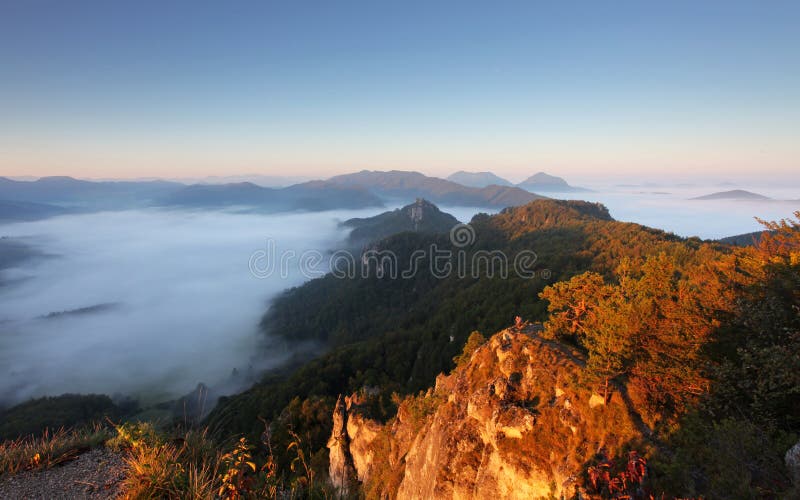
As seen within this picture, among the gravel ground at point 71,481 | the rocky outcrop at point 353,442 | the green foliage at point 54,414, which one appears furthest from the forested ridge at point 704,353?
the green foliage at point 54,414

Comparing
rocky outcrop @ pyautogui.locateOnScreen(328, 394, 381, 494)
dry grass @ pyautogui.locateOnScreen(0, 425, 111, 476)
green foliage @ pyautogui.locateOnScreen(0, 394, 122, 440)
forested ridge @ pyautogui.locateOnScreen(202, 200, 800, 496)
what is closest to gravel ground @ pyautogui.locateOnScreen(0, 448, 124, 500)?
dry grass @ pyautogui.locateOnScreen(0, 425, 111, 476)

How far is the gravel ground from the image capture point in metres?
6.41

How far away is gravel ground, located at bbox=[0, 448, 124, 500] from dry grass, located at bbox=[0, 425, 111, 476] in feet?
0.55

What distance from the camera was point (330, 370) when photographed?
249ft

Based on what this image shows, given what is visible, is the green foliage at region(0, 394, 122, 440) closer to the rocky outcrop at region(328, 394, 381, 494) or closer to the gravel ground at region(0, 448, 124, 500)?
the rocky outcrop at region(328, 394, 381, 494)

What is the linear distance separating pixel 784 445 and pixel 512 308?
2396 inches

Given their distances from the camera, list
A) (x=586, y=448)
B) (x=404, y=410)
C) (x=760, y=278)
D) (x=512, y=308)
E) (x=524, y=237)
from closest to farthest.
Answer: (x=586, y=448) < (x=760, y=278) < (x=404, y=410) < (x=512, y=308) < (x=524, y=237)

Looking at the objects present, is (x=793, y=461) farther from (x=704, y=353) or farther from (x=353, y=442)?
(x=353, y=442)

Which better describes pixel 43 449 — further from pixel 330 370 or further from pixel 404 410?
pixel 330 370

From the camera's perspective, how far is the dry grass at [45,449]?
7134 millimetres

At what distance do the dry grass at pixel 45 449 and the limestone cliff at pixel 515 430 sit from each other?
41.8 ft

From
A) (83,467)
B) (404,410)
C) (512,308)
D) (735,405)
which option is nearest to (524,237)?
(512,308)

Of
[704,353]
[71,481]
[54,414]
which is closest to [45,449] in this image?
[71,481]

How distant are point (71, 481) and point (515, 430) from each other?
533 inches
